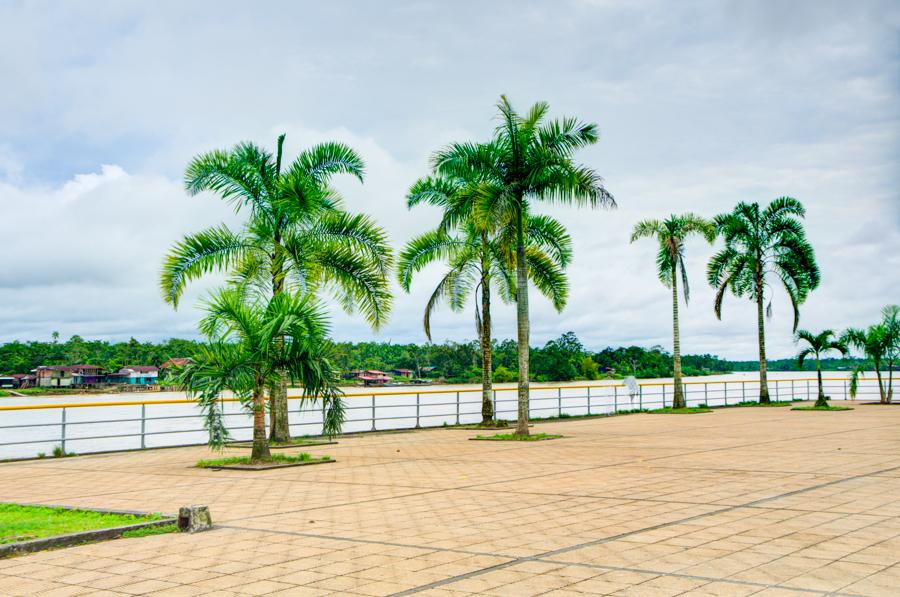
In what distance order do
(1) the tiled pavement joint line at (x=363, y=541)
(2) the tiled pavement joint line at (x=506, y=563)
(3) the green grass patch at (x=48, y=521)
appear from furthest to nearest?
1. (3) the green grass patch at (x=48, y=521)
2. (1) the tiled pavement joint line at (x=363, y=541)
3. (2) the tiled pavement joint line at (x=506, y=563)

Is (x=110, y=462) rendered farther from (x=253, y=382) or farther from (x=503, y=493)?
(x=503, y=493)

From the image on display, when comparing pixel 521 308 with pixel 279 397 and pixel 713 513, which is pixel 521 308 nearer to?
pixel 279 397

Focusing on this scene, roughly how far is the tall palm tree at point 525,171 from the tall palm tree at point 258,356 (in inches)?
244

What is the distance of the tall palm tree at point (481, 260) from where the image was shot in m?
23.2

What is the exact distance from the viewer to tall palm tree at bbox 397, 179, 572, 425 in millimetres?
23172

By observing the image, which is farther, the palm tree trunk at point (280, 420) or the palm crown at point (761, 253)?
the palm crown at point (761, 253)

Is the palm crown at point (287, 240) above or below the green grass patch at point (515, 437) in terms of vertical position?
above

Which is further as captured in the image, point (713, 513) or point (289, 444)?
point (289, 444)

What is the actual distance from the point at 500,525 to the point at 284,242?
438 inches

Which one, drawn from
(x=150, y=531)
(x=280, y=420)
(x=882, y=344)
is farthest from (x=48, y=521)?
(x=882, y=344)

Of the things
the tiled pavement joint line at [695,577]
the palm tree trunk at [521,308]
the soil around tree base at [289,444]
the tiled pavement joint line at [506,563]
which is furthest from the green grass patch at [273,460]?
the tiled pavement joint line at [695,577]

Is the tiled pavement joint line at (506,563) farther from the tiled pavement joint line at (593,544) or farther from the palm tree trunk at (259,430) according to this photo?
the palm tree trunk at (259,430)

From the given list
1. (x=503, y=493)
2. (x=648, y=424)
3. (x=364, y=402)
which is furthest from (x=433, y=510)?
(x=364, y=402)

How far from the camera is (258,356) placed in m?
13.7
